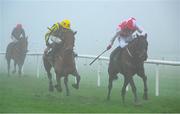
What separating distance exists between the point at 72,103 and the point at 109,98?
0.75 m

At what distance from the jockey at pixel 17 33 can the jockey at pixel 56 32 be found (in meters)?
1.79

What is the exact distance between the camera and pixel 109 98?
8672 mm

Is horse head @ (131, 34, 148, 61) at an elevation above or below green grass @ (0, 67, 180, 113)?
above

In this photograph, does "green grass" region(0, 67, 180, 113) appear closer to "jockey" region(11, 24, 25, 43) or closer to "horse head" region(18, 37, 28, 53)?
"jockey" region(11, 24, 25, 43)

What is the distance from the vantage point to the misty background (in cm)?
844

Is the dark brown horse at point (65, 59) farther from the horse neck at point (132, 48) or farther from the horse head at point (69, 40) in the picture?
the horse neck at point (132, 48)

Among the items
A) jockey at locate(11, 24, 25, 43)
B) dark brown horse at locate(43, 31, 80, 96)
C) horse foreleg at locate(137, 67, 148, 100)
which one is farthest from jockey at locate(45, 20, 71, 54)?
jockey at locate(11, 24, 25, 43)

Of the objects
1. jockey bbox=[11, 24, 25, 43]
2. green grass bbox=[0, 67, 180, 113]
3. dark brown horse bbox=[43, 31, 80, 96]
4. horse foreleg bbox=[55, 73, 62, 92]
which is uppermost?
jockey bbox=[11, 24, 25, 43]

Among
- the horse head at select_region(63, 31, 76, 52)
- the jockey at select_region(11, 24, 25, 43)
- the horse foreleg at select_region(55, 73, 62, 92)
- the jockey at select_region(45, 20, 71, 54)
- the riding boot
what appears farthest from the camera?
the jockey at select_region(11, 24, 25, 43)

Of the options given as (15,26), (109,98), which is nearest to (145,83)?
(109,98)

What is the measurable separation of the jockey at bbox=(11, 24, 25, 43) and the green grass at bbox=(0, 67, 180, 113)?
4.19 feet

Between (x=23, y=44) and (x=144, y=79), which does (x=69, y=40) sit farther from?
(x=23, y=44)

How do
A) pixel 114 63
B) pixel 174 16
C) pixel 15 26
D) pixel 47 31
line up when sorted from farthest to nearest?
pixel 15 26 < pixel 47 31 < pixel 114 63 < pixel 174 16

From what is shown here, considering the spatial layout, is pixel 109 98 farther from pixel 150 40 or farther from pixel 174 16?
pixel 174 16
